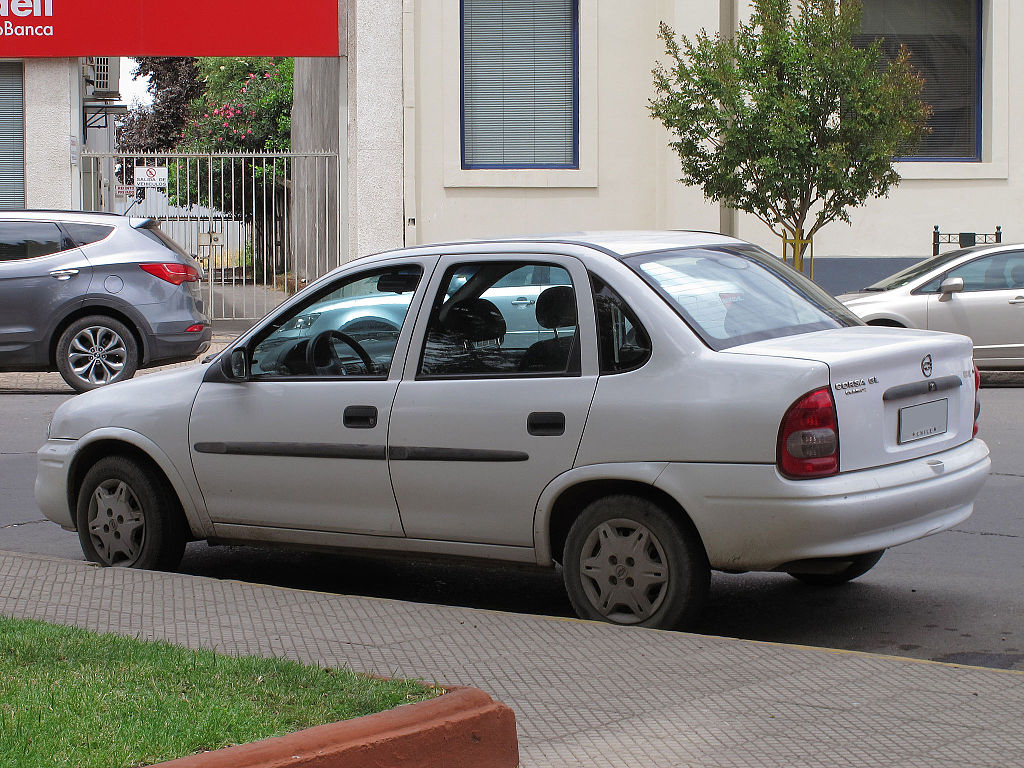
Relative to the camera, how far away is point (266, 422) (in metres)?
6.28

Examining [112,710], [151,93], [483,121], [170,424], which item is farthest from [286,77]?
[112,710]

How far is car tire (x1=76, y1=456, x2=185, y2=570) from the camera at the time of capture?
663cm

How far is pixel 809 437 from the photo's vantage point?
507cm

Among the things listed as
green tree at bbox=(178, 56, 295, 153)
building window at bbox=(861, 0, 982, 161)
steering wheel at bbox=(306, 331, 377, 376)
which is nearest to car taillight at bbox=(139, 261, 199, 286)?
steering wheel at bbox=(306, 331, 377, 376)

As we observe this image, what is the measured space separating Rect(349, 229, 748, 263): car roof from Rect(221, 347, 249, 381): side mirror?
2.44 ft

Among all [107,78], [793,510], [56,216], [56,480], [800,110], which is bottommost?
[56,480]

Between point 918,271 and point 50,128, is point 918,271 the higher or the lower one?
the lower one

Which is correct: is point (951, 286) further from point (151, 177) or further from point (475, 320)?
point (151, 177)

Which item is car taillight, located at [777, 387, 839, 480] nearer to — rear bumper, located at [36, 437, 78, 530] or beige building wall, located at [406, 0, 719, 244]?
rear bumper, located at [36, 437, 78, 530]

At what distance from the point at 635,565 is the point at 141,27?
17.5 meters

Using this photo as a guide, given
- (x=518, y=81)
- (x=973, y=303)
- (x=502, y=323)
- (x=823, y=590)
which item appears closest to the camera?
(x=502, y=323)

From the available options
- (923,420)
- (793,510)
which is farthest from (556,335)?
(923,420)

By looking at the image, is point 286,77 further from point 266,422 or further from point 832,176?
point 266,422

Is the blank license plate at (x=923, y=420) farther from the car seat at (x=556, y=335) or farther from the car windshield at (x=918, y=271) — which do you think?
the car windshield at (x=918, y=271)
